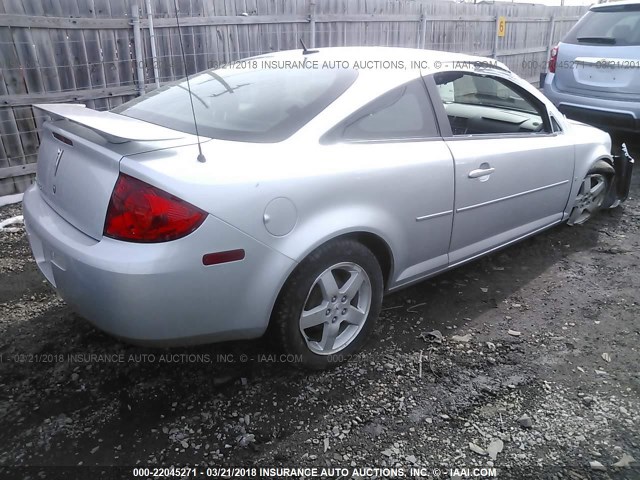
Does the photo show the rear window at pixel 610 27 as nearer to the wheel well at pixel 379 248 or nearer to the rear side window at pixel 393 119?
the rear side window at pixel 393 119

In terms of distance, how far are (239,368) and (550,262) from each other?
2.62 meters

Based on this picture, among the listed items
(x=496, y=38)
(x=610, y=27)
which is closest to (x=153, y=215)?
(x=610, y=27)

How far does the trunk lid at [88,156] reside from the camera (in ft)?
7.11

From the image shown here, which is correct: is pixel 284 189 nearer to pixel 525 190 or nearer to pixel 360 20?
pixel 525 190

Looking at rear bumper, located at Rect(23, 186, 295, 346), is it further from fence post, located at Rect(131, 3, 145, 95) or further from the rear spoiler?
fence post, located at Rect(131, 3, 145, 95)

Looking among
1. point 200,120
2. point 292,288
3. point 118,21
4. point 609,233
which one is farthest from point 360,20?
point 292,288

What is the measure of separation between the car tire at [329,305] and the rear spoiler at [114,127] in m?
0.88

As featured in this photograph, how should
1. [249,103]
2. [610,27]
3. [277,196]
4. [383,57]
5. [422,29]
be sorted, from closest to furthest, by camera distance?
[277,196], [249,103], [383,57], [610,27], [422,29]

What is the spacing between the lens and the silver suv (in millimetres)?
6254

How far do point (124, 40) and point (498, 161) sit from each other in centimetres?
458

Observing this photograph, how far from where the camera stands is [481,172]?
10.2ft

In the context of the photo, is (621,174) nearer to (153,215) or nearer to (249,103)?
(249,103)

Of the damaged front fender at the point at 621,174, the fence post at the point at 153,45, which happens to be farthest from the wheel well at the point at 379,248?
the fence post at the point at 153,45

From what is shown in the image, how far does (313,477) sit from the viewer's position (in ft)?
6.82
